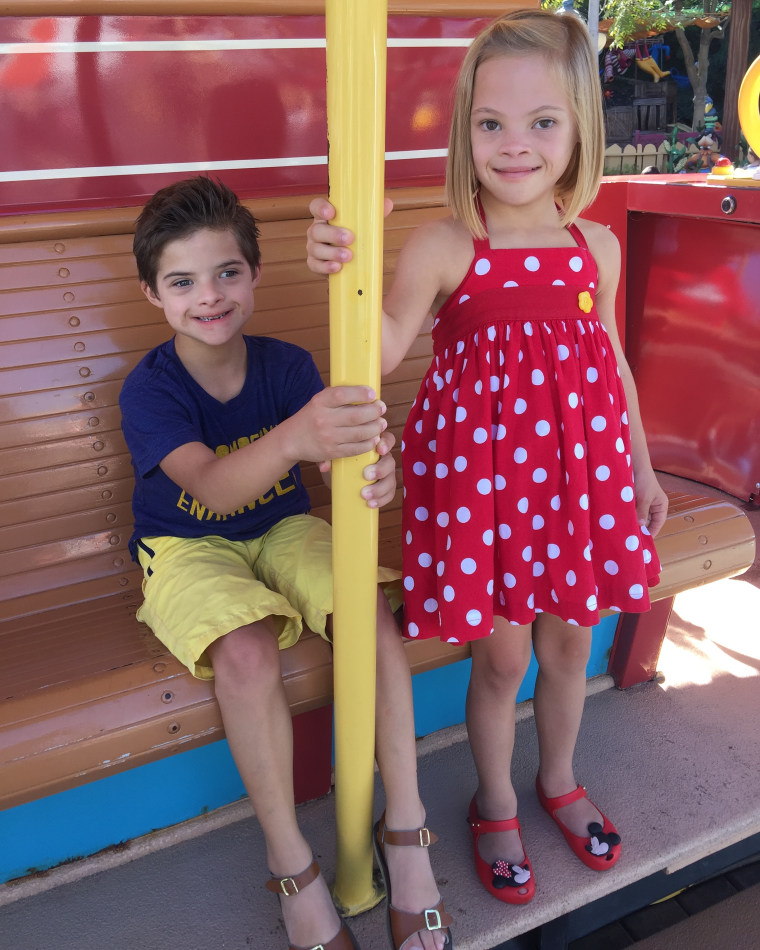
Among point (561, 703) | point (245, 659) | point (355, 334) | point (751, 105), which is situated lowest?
point (561, 703)

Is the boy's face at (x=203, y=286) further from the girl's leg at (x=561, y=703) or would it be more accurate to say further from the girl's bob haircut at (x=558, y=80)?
the girl's leg at (x=561, y=703)

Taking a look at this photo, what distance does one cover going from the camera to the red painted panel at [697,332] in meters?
2.96

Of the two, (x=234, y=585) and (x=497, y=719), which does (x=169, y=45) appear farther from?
(x=497, y=719)

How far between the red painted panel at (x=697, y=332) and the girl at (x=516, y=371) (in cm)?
165

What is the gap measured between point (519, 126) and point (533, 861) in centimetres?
126

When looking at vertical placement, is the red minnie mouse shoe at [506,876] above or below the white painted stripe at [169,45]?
below

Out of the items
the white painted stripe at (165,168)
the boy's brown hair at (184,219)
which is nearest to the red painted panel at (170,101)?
the white painted stripe at (165,168)

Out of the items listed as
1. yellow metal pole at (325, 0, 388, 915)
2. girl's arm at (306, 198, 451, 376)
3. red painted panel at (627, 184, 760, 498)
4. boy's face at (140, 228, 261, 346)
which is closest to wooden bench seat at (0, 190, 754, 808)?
yellow metal pole at (325, 0, 388, 915)

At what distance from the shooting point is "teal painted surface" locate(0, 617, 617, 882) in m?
1.56

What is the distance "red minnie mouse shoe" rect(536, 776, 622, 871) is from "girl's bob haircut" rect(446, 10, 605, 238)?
1.05 metres

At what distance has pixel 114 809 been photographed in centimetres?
Answer: 162

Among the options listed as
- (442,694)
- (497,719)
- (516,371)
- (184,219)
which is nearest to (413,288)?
(516,371)

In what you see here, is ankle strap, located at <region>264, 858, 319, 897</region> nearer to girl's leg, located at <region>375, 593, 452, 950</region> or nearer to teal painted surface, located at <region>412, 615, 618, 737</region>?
girl's leg, located at <region>375, 593, 452, 950</region>

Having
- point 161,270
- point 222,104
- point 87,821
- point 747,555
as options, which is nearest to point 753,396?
point 747,555
